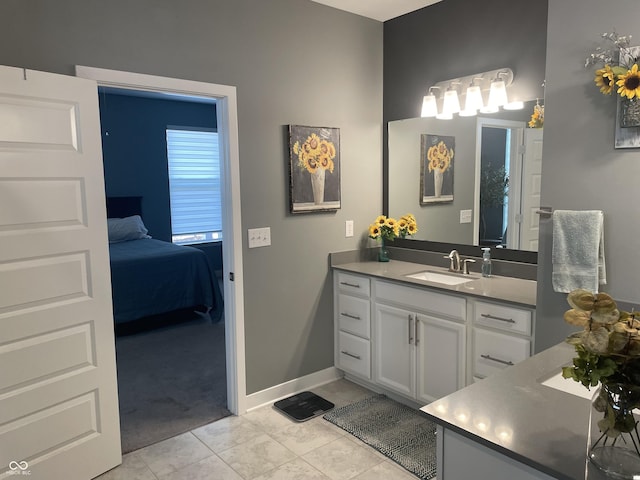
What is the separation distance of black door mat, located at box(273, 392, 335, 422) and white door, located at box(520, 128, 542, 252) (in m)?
1.66

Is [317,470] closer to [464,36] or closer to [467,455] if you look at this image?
[467,455]

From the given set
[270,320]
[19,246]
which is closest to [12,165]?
[19,246]

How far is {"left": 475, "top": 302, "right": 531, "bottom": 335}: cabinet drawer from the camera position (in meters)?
2.45

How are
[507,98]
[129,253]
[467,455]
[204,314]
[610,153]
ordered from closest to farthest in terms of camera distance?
[467,455] → [610,153] → [507,98] → [129,253] → [204,314]

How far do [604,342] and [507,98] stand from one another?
2.41 m

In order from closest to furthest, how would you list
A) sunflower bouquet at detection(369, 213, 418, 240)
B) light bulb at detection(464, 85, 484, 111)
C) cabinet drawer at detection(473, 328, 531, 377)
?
cabinet drawer at detection(473, 328, 531, 377)
light bulb at detection(464, 85, 484, 111)
sunflower bouquet at detection(369, 213, 418, 240)

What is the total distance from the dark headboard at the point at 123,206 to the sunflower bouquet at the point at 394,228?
4135 mm

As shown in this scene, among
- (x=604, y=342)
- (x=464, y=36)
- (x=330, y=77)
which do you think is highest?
(x=464, y=36)

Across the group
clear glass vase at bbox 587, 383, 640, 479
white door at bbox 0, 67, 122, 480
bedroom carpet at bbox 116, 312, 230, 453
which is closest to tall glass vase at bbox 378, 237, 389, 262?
bedroom carpet at bbox 116, 312, 230, 453

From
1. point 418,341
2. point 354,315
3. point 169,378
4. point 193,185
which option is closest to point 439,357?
point 418,341

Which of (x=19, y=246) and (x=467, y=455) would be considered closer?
(x=467, y=455)

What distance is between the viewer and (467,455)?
1.27 meters

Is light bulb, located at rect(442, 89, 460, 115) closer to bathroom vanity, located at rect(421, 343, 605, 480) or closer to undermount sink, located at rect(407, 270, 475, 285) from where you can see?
undermount sink, located at rect(407, 270, 475, 285)

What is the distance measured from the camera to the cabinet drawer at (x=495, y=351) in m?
2.49
